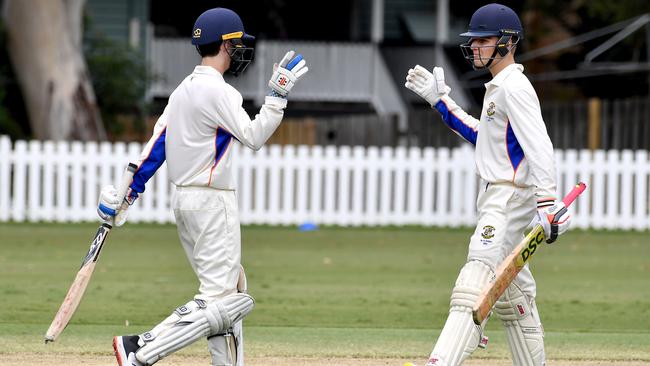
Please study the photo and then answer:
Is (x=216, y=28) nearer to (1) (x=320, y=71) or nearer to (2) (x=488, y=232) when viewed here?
(2) (x=488, y=232)

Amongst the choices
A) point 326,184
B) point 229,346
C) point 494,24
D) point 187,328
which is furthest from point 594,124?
point 187,328

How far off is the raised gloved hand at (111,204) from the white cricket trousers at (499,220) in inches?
72.8

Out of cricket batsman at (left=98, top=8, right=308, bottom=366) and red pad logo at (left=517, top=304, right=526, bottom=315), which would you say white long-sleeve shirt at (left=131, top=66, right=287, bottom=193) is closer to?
cricket batsman at (left=98, top=8, right=308, bottom=366)

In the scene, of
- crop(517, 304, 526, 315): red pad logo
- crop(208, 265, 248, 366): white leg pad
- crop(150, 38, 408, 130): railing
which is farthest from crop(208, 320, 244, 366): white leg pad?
crop(150, 38, 408, 130): railing

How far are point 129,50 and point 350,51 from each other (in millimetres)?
5164

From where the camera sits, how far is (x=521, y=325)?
23.7 feet

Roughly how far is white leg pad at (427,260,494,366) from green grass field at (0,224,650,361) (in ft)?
6.96

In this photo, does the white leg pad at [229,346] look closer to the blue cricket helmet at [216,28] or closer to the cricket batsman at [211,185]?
the cricket batsman at [211,185]

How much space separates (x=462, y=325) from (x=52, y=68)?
1565 centimetres

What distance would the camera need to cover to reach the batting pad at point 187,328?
268 inches

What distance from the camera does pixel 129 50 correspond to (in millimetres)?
25266

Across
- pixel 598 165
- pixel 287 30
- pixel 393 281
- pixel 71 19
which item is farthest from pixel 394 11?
pixel 393 281

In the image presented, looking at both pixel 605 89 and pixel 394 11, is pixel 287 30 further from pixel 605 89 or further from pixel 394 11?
pixel 605 89

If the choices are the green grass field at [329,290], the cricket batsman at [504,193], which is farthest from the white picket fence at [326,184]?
the cricket batsman at [504,193]
